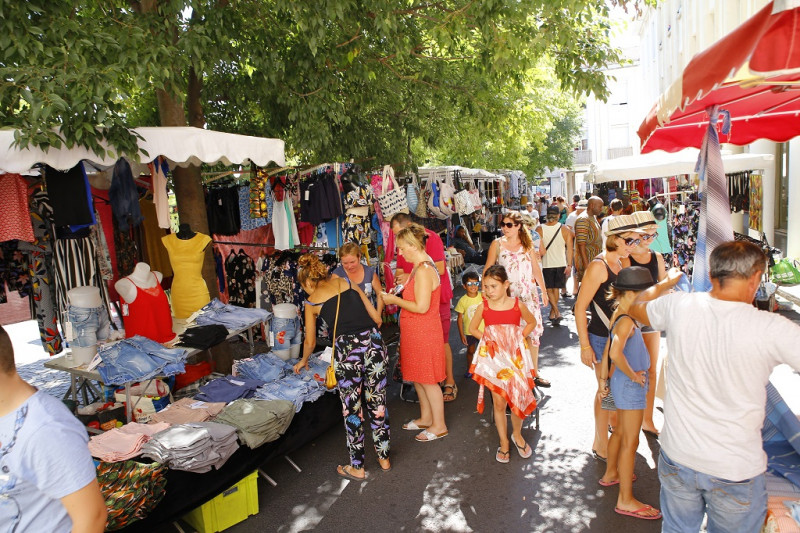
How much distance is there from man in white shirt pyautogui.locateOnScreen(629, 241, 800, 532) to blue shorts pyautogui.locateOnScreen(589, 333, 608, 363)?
1659 millimetres

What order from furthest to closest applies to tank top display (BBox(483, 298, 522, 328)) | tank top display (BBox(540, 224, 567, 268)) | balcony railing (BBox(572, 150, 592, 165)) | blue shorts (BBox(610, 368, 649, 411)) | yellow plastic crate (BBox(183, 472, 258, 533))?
balcony railing (BBox(572, 150, 592, 165)) → tank top display (BBox(540, 224, 567, 268)) → tank top display (BBox(483, 298, 522, 328)) → yellow plastic crate (BBox(183, 472, 258, 533)) → blue shorts (BBox(610, 368, 649, 411))

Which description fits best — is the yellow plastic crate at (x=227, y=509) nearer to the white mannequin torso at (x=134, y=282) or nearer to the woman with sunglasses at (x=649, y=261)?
the white mannequin torso at (x=134, y=282)

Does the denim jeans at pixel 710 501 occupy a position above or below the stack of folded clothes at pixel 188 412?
above

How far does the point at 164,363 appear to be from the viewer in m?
4.76

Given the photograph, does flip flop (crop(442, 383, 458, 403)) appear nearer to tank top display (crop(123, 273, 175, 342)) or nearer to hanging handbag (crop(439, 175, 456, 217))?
tank top display (crop(123, 273, 175, 342))

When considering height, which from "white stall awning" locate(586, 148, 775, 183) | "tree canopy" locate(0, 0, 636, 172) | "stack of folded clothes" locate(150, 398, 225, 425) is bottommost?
"stack of folded clothes" locate(150, 398, 225, 425)

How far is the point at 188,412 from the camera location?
4367mm

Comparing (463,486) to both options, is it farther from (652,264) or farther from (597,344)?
(652,264)

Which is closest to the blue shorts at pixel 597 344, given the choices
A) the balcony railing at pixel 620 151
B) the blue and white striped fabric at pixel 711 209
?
the blue and white striped fabric at pixel 711 209

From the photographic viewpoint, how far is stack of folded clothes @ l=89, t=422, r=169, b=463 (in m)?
3.46

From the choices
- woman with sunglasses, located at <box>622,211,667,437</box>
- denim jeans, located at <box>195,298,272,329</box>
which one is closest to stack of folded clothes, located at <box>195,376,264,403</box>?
denim jeans, located at <box>195,298,272,329</box>

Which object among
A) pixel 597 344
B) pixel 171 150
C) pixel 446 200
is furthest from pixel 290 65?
pixel 597 344

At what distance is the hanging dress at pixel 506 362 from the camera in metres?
4.34

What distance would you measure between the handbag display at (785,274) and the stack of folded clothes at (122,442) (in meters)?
7.76
